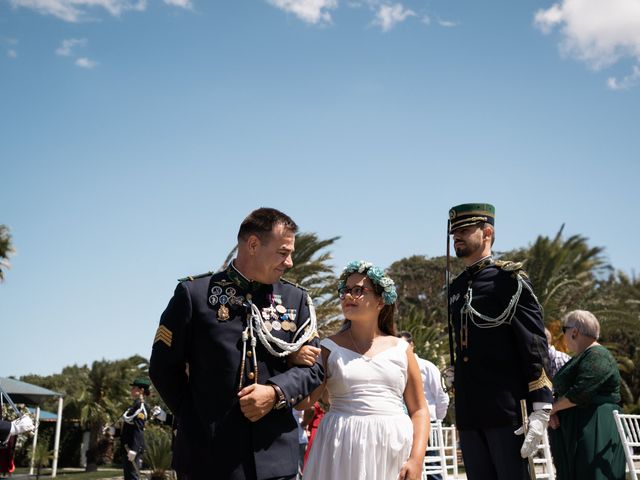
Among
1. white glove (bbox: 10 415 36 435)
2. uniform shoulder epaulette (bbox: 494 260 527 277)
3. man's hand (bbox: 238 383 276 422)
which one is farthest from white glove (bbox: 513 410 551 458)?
white glove (bbox: 10 415 36 435)

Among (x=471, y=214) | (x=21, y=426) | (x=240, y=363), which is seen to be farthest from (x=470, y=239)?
(x=21, y=426)

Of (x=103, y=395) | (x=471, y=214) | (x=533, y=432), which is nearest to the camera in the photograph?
(x=533, y=432)

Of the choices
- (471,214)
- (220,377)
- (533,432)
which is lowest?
(533,432)

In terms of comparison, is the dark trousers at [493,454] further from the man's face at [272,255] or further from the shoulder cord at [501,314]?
the man's face at [272,255]

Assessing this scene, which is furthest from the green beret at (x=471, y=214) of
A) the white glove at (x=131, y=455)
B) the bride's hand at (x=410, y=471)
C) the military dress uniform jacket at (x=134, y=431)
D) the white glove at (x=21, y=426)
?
the military dress uniform jacket at (x=134, y=431)

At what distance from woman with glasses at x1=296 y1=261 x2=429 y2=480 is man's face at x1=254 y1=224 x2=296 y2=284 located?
0.65 metres

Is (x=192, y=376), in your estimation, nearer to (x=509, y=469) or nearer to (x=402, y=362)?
(x=402, y=362)

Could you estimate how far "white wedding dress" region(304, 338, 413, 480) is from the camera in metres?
3.58

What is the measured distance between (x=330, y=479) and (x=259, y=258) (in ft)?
4.10

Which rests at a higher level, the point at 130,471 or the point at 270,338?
the point at 270,338

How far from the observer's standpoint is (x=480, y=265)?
14.9 feet

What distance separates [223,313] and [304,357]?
16.8 inches

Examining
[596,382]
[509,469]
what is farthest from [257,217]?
[596,382]

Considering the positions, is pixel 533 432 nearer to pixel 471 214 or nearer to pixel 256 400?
pixel 471 214
